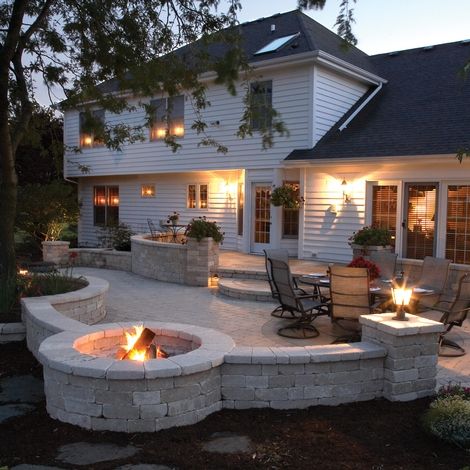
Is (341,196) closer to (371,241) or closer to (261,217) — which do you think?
(371,241)

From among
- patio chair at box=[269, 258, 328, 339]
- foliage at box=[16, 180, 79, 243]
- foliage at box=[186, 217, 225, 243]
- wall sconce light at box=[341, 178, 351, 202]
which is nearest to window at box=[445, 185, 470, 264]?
wall sconce light at box=[341, 178, 351, 202]

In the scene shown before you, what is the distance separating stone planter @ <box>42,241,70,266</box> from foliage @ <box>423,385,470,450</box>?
12.1 metres

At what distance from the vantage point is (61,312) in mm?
6988

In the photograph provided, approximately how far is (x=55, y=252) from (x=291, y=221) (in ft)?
21.6

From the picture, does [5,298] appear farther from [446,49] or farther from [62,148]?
[446,49]

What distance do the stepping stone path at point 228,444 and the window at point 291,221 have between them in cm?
1056

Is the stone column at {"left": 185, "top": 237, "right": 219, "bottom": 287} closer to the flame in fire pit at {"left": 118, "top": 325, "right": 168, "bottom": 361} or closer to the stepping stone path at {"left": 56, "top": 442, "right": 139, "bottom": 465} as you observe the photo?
the flame in fire pit at {"left": 118, "top": 325, "right": 168, "bottom": 361}

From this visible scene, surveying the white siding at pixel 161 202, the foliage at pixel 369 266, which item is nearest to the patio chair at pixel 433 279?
the foliage at pixel 369 266

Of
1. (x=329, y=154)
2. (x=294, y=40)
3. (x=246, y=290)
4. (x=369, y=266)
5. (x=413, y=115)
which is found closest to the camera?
(x=369, y=266)

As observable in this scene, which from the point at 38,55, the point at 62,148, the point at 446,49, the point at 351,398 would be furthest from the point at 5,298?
the point at 446,49

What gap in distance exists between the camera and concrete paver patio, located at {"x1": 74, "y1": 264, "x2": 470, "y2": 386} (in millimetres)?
6582

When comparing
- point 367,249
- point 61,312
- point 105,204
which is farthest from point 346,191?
point 105,204

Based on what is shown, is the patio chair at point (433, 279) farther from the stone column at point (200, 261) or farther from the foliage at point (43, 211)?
the foliage at point (43, 211)

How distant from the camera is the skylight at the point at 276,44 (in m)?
14.5
